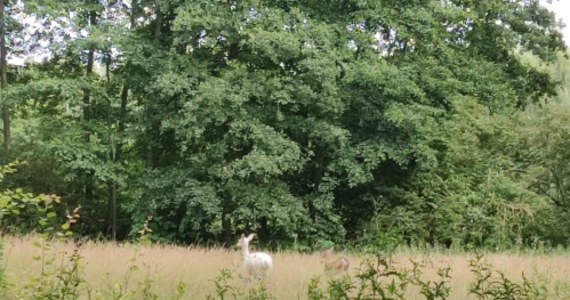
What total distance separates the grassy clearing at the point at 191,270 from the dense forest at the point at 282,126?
482cm

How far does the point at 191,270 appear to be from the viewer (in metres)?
6.80

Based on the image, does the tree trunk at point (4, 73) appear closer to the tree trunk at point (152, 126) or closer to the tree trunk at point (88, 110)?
the tree trunk at point (88, 110)

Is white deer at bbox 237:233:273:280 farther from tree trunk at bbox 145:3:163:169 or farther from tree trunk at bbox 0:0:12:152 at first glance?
tree trunk at bbox 0:0:12:152

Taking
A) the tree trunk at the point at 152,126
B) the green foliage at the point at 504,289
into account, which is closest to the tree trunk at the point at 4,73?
the tree trunk at the point at 152,126

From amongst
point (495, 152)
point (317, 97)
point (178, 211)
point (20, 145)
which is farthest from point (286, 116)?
point (20, 145)

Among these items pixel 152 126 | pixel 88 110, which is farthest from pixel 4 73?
pixel 152 126

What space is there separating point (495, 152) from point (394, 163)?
2673mm

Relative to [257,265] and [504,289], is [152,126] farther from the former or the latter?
[504,289]

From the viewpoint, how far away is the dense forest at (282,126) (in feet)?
46.5

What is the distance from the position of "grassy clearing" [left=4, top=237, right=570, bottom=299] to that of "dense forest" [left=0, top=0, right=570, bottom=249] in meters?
4.82

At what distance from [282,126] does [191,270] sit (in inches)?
340

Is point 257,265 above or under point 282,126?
under

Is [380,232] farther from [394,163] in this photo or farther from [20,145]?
[20,145]

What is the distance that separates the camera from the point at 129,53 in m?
15.0
